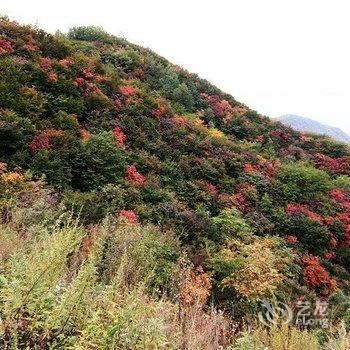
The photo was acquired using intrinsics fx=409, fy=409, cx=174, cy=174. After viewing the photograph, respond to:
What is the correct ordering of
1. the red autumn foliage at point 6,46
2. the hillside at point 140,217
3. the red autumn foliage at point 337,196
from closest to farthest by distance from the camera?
the hillside at point 140,217, the red autumn foliage at point 6,46, the red autumn foliage at point 337,196

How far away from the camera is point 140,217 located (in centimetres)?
1095

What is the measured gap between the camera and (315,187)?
17.0 metres

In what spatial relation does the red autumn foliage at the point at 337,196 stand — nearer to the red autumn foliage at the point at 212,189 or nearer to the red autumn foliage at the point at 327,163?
the red autumn foliage at the point at 327,163

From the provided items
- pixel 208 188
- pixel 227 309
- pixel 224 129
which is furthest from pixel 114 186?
pixel 224 129

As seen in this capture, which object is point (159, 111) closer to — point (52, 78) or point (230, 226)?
point (52, 78)

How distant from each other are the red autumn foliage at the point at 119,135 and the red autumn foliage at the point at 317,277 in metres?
7.26

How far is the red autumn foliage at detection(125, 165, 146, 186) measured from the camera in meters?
12.7

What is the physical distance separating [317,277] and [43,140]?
8.97m

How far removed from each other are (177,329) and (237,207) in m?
10.8

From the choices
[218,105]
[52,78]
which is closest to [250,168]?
[52,78]

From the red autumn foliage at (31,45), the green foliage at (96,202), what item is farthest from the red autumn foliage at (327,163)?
the red autumn foliage at (31,45)

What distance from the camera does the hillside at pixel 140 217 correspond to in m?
3.05

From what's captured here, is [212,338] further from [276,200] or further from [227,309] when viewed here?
[276,200]

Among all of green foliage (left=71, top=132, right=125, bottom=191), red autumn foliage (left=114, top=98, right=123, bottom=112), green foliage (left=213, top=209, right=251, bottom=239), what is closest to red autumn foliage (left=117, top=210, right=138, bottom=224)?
green foliage (left=71, top=132, right=125, bottom=191)
